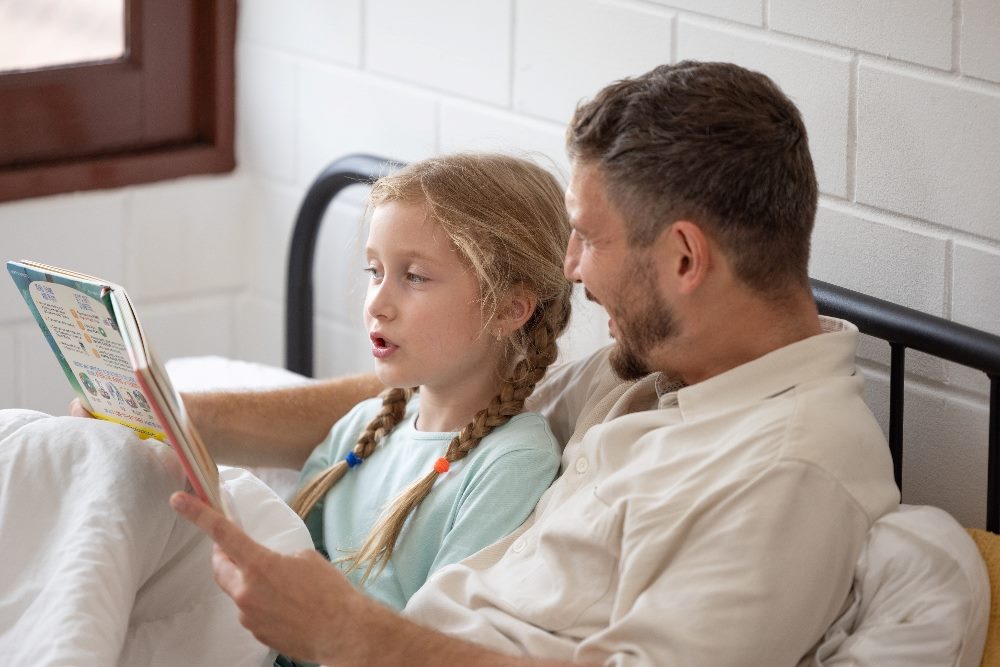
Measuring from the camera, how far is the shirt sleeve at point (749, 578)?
1.13m

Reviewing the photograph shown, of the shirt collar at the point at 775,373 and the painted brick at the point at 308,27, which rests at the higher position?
the painted brick at the point at 308,27

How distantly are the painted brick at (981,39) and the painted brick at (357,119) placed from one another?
0.90 metres

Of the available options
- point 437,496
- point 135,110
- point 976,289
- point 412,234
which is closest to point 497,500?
point 437,496

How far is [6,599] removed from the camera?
4.29 ft

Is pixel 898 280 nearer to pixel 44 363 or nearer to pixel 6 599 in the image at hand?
pixel 6 599

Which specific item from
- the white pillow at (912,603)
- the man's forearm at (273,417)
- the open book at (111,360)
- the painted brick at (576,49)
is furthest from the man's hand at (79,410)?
the white pillow at (912,603)

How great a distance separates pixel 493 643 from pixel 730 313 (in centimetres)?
36

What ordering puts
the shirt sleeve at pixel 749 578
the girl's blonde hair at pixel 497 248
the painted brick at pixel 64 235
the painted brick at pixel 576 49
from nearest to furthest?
the shirt sleeve at pixel 749 578
the girl's blonde hair at pixel 497 248
the painted brick at pixel 576 49
the painted brick at pixel 64 235

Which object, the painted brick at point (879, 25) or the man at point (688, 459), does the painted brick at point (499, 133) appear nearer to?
the painted brick at point (879, 25)

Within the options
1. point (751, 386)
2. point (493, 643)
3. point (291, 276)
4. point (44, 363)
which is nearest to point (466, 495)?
point (493, 643)

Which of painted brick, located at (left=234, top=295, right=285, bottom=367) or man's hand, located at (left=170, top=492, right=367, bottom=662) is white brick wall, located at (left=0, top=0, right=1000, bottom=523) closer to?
painted brick, located at (left=234, top=295, right=285, bottom=367)

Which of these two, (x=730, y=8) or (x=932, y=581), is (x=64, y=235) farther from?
(x=932, y=581)

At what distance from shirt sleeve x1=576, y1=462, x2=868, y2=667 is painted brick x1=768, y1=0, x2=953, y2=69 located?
1.68 ft

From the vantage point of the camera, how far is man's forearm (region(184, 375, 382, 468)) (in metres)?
1.69
